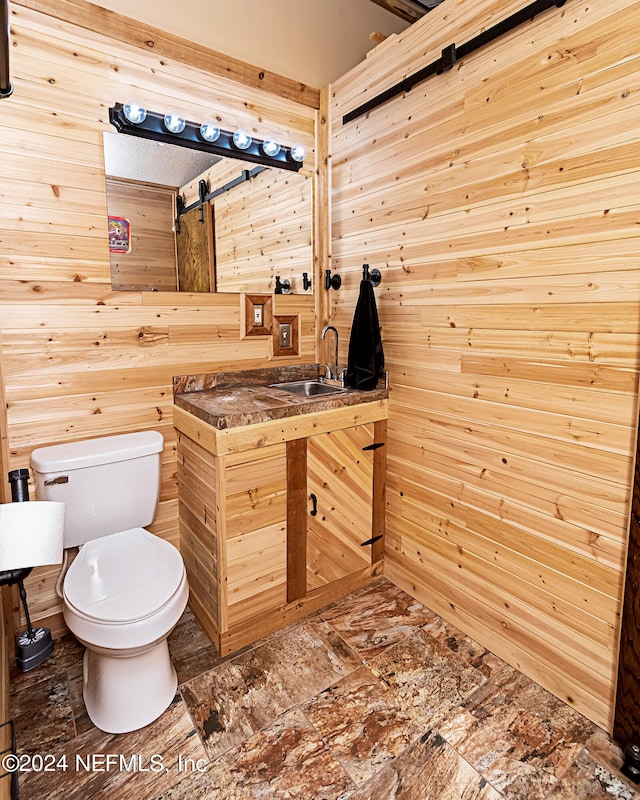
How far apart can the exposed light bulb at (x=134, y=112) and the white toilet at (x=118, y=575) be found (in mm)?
1331

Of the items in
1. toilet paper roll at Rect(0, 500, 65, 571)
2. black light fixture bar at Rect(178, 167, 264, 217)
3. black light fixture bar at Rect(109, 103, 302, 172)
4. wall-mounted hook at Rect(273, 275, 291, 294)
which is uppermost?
black light fixture bar at Rect(109, 103, 302, 172)

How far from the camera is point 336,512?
2164mm

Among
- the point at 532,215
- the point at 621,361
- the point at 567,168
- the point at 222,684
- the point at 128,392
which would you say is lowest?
the point at 222,684

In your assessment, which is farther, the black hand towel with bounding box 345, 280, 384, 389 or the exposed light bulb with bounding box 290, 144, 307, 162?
the exposed light bulb with bounding box 290, 144, 307, 162

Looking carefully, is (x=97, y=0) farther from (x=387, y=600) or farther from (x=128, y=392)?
(x=387, y=600)

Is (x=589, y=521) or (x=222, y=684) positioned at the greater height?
(x=589, y=521)

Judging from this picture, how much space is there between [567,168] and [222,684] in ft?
7.18

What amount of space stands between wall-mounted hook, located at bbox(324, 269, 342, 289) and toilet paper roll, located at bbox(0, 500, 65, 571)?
6.42ft

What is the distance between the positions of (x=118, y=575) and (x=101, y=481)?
383mm

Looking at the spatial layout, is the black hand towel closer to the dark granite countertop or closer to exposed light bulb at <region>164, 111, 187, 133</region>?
the dark granite countertop

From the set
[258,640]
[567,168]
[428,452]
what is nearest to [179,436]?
[258,640]

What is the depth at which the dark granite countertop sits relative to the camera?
1.84 m

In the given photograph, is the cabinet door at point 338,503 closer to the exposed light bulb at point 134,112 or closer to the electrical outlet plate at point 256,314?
the electrical outlet plate at point 256,314

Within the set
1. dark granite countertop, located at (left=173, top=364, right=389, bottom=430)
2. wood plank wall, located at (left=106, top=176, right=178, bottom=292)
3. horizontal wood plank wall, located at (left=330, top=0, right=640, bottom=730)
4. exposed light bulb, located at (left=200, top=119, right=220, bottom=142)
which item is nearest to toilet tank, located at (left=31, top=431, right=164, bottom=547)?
dark granite countertop, located at (left=173, top=364, right=389, bottom=430)
